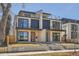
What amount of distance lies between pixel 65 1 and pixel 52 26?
444 millimetres

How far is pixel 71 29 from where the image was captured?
13.1 feet

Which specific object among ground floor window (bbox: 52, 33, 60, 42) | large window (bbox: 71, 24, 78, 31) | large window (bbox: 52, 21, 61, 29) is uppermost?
large window (bbox: 52, 21, 61, 29)

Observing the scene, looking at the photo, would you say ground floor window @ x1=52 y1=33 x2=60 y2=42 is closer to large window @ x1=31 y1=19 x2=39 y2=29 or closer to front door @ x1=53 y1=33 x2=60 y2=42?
front door @ x1=53 y1=33 x2=60 y2=42

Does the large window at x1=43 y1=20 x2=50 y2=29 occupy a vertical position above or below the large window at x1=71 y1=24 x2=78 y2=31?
above

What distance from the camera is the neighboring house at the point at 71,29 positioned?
3.93m

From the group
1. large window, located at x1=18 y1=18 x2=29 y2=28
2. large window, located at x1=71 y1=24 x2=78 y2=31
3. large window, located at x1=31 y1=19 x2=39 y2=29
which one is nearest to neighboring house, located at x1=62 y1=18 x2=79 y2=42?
large window, located at x1=71 y1=24 x2=78 y2=31

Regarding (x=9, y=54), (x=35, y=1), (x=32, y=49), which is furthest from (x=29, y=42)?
(x=35, y=1)

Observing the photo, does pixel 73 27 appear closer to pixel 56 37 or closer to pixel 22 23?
pixel 56 37

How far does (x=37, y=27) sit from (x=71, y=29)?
1.74 ft

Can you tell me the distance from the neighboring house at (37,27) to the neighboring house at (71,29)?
0.08 metres

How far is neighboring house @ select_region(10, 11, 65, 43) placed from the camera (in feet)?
13.0

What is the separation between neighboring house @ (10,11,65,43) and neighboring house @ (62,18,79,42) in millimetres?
75

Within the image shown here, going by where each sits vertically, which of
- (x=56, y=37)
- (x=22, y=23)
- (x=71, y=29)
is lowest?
(x=56, y=37)

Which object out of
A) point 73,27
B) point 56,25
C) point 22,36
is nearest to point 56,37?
point 56,25
